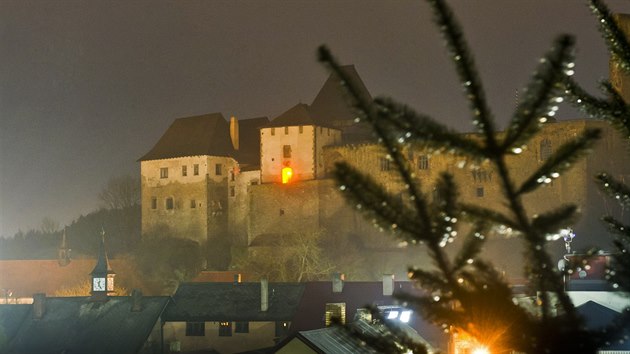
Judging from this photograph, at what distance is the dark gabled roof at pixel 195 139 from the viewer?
92.7 m

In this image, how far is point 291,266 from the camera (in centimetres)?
7881

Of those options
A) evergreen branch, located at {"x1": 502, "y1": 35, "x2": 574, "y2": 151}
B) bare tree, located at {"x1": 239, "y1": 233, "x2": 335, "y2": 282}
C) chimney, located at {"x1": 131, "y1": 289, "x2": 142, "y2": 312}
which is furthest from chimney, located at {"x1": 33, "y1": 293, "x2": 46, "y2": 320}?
evergreen branch, located at {"x1": 502, "y1": 35, "x2": 574, "y2": 151}

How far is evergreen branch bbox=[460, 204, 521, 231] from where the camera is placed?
3693mm

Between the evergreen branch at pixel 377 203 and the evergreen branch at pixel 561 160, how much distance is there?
33 cm

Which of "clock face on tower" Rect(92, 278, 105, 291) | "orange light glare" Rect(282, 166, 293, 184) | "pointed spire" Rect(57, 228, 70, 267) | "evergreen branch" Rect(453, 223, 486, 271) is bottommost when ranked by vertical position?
"clock face on tower" Rect(92, 278, 105, 291)

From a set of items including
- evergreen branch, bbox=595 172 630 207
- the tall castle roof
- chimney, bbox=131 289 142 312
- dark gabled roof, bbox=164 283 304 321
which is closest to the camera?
evergreen branch, bbox=595 172 630 207

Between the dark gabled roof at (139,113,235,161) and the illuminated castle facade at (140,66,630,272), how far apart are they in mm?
94

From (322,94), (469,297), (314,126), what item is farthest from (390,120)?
(322,94)

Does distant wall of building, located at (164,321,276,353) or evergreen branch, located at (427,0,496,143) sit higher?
evergreen branch, located at (427,0,496,143)

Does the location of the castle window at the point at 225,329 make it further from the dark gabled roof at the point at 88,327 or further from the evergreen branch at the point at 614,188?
the evergreen branch at the point at 614,188

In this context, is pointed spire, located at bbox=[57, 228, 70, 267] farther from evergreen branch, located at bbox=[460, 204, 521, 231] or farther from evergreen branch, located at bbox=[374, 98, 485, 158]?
evergreen branch, located at bbox=[374, 98, 485, 158]

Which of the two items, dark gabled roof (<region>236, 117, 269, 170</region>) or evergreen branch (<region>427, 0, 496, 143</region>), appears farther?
dark gabled roof (<region>236, 117, 269, 170</region>)

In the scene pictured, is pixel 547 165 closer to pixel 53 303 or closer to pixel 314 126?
pixel 53 303

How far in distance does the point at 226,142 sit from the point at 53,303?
44.4 m
